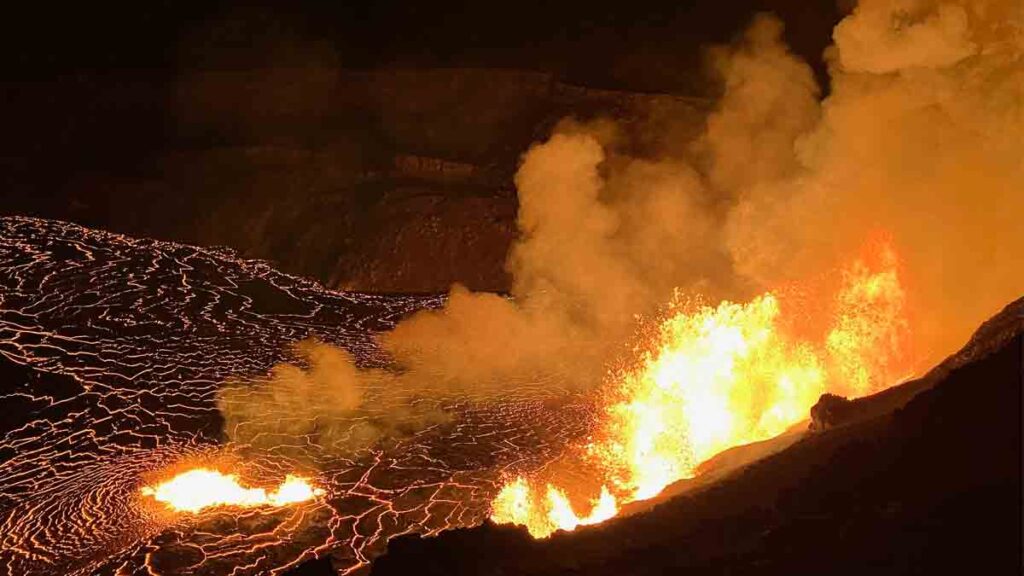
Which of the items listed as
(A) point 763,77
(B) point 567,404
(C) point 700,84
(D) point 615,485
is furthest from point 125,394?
(C) point 700,84

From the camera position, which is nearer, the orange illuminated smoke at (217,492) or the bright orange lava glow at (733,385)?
the orange illuminated smoke at (217,492)

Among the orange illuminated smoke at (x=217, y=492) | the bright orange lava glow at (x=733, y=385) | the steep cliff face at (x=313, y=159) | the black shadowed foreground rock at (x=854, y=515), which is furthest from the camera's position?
the steep cliff face at (x=313, y=159)

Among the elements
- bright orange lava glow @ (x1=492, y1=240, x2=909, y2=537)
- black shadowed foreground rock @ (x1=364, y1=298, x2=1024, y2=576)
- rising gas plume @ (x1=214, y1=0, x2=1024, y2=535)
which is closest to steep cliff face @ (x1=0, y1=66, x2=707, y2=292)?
rising gas plume @ (x1=214, y1=0, x2=1024, y2=535)

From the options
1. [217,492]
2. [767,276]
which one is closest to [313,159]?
[767,276]

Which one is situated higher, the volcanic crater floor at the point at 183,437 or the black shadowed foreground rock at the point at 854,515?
the volcanic crater floor at the point at 183,437

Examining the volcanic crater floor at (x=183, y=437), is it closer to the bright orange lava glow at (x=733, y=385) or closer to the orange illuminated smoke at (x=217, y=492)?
the orange illuminated smoke at (x=217, y=492)

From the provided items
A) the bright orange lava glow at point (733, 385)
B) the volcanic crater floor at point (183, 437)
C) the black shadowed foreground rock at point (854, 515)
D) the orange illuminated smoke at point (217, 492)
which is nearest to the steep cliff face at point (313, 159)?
the volcanic crater floor at point (183, 437)

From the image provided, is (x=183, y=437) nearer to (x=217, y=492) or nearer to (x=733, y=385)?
(x=217, y=492)
